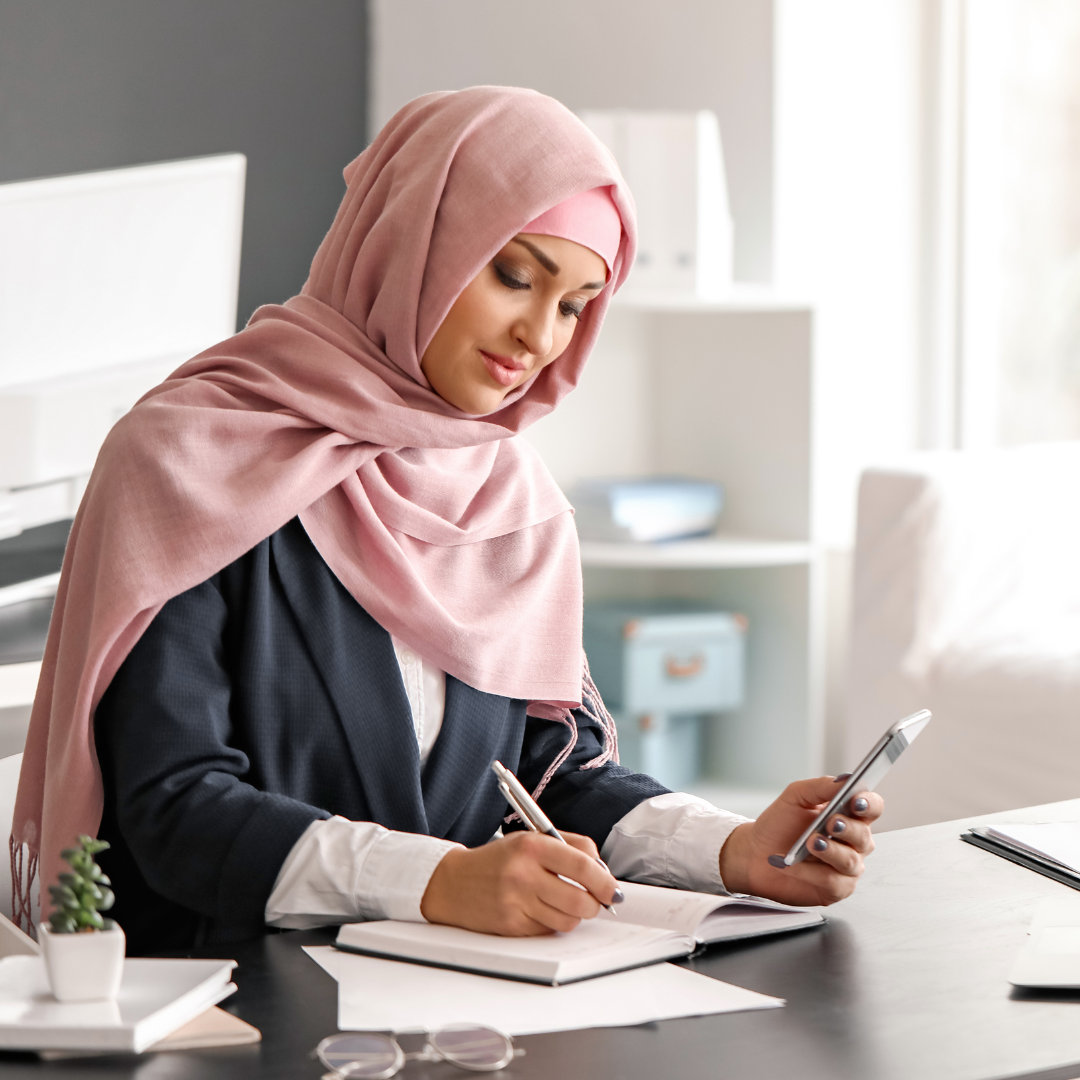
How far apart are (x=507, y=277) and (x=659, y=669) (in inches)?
77.5

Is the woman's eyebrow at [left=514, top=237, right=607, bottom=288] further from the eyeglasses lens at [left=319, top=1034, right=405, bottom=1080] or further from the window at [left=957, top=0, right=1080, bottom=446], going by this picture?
the window at [left=957, top=0, right=1080, bottom=446]

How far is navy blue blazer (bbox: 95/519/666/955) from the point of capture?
1109mm

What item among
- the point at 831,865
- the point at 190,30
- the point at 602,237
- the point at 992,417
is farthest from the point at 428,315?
the point at 992,417

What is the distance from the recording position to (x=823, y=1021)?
34.9 inches

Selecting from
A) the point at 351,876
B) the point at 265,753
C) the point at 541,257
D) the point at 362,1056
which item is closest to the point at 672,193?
the point at 541,257

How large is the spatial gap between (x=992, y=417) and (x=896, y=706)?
1.28 metres

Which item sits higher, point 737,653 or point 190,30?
point 190,30

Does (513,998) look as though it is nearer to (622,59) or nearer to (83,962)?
(83,962)

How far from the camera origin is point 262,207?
2.73 m

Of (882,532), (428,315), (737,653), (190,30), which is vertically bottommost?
(737,653)

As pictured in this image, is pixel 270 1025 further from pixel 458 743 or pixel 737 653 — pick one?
pixel 737 653

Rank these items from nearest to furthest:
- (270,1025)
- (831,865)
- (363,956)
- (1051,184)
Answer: (270,1025) → (363,956) → (831,865) → (1051,184)

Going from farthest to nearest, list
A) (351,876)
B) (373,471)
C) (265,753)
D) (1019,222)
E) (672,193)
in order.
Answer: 1. (1019,222)
2. (672,193)
3. (373,471)
4. (265,753)
5. (351,876)

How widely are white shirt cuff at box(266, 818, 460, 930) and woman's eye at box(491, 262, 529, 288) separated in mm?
496
